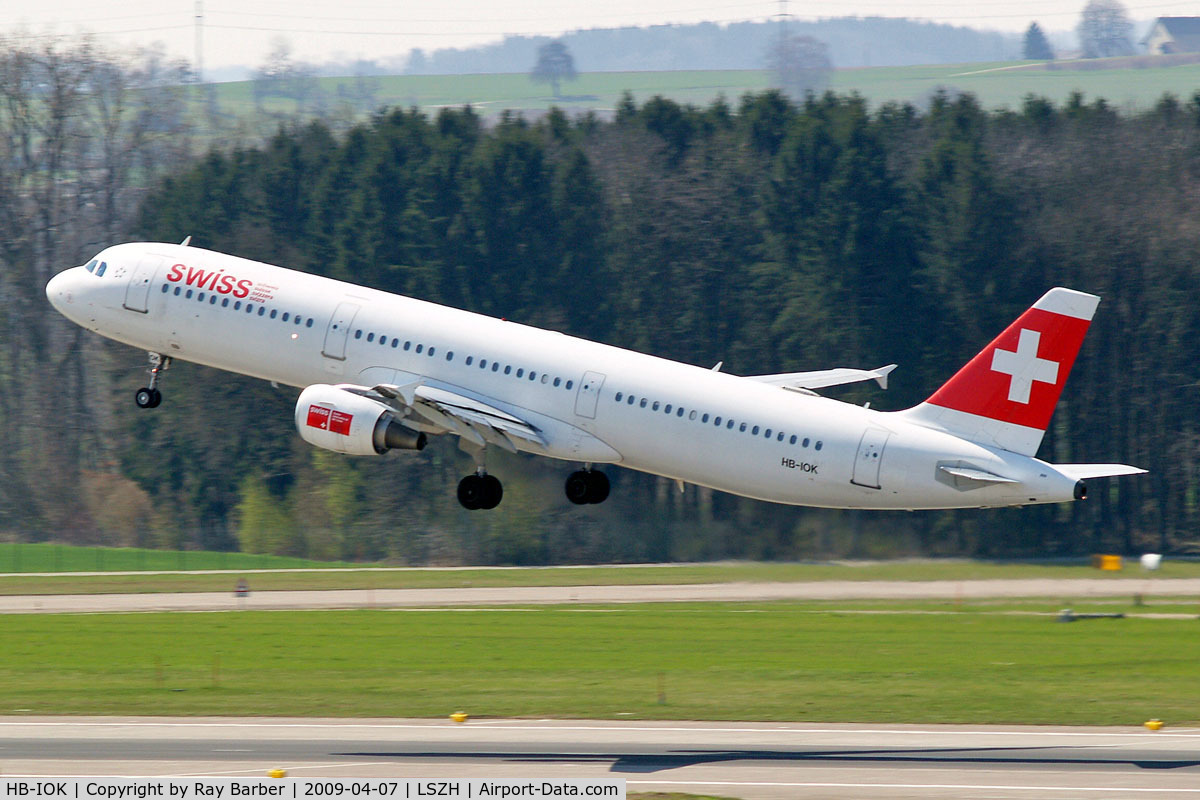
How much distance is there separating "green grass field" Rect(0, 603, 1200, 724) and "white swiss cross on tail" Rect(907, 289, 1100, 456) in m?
7.44

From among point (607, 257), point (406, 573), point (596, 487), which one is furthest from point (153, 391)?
point (607, 257)

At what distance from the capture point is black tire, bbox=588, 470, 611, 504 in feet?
162

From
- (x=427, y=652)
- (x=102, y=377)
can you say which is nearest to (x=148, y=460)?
(x=102, y=377)

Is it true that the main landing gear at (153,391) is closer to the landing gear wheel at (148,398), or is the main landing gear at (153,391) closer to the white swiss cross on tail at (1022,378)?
the landing gear wheel at (148,398)

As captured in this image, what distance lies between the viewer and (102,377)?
4247 inches

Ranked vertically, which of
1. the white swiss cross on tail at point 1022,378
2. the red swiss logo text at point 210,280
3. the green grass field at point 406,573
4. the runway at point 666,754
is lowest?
the green grass field at point 406,573

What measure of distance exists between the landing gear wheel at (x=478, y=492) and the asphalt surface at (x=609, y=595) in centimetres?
1678

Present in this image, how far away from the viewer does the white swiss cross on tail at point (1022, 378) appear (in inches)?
1730

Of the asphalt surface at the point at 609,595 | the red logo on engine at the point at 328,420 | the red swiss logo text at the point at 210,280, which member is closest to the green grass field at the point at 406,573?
the asphalt surface at the point at 609,595

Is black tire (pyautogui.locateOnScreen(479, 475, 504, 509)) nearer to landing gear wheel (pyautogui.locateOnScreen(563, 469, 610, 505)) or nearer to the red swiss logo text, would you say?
landing gear wheel (pyautogui.locateOnScreen(563, 469, 610, 505))

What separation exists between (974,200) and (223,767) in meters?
72.8

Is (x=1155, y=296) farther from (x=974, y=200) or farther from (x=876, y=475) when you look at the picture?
(x=876, y=475)

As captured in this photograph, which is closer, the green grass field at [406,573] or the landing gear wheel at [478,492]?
the landing gear wheel at [478,492]

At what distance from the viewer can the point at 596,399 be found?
46562 millimetres
